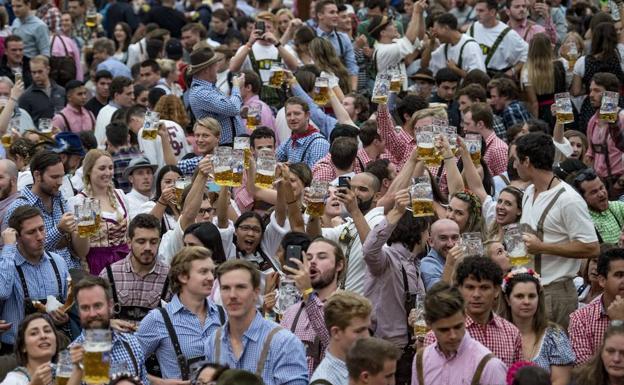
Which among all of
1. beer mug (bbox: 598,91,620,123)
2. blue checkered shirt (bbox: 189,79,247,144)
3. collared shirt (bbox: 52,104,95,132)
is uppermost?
beer mug (bbox: 598,91,620,123)

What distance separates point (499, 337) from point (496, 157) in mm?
4628

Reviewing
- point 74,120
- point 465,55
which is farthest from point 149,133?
point 465,55

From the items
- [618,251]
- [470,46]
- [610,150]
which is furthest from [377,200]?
[470,46]

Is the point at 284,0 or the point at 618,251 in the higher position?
the point at 618,251

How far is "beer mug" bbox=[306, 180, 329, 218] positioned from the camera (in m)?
9.94

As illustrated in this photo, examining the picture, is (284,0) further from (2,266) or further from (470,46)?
(2,266)

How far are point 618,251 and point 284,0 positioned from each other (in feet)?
43.1

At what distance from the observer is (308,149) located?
12.9 metres

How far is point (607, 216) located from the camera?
11078 mm

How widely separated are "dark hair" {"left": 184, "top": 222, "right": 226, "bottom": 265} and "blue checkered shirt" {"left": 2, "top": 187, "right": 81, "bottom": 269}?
117cm

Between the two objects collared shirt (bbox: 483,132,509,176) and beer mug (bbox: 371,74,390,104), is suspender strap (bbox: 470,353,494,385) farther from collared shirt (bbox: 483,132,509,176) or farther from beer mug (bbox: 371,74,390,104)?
collared shirt (bbox: 483,132,509,176)

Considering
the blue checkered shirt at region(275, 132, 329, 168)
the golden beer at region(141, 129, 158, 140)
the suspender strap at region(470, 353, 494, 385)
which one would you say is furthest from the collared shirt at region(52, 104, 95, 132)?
the suspender strap at region(470, 353, 494, 385)

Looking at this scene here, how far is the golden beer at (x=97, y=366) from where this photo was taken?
7523 millimetres

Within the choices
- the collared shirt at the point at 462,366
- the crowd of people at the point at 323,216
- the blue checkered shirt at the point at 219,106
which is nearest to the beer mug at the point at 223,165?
the crowd of people at the point at 323,216
